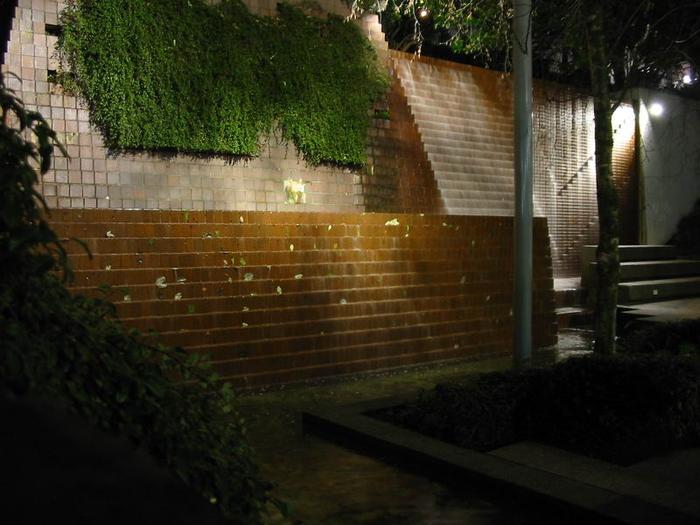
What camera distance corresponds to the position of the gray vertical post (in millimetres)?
7379

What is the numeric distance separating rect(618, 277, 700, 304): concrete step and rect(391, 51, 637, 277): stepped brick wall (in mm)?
2457

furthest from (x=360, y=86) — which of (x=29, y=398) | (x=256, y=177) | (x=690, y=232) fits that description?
(x=690, y=232)

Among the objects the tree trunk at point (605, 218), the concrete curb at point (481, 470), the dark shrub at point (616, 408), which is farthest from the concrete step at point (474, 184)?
the dark shrub at point (616, 408)

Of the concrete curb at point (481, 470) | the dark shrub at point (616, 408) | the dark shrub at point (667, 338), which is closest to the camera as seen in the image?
the concrete curb at point (481, 470)

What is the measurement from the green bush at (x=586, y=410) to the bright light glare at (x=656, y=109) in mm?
14000

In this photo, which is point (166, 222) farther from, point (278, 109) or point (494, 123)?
point (494, 123)

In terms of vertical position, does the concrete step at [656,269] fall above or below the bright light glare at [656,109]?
below

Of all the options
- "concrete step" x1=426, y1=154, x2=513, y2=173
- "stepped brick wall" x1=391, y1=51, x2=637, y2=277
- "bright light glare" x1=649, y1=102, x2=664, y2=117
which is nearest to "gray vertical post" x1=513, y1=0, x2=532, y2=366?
"stepped brick wall" x1=391, y1=51, x2=637, y2=277

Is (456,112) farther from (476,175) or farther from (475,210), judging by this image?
(475,210)

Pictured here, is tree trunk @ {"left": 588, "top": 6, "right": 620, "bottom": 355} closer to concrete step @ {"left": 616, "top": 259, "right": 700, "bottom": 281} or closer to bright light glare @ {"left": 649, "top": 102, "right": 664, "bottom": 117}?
concrete step @ {"left": 616, "top": 259, "right": 700, "bottom": 281}

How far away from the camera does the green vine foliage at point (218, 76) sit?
28.5 feet

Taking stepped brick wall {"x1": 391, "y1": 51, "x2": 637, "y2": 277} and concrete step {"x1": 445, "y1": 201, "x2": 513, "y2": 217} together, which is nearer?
concrete step {"x1": 445, "y1": 201, "x2": 513, "y2": 217}

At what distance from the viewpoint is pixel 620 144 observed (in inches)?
691

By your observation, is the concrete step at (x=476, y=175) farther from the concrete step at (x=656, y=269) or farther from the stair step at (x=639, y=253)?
the concrete step at (x=656, y=269)
